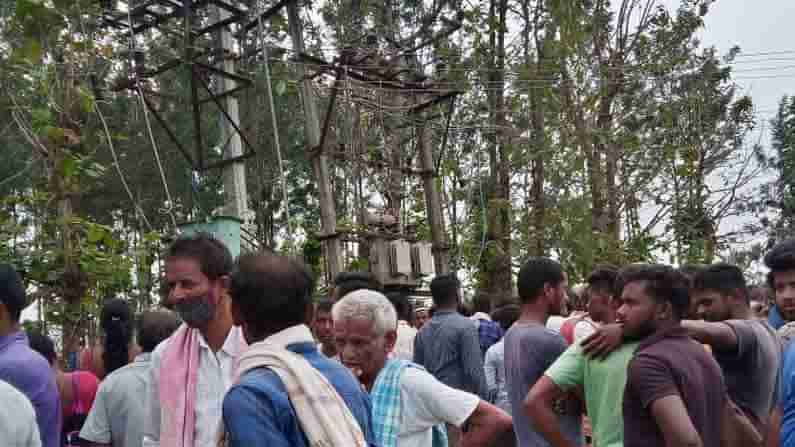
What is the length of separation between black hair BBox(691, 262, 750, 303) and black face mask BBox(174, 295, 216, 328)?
7.94 ft

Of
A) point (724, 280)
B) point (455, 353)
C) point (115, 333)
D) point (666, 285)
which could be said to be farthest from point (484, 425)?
point (455, 353)

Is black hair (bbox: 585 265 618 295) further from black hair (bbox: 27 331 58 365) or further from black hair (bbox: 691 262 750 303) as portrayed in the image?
black hair (bbox: 27 331 58 365)

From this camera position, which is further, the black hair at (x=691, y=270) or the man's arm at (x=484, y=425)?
the black hair at (x=691, y=270)

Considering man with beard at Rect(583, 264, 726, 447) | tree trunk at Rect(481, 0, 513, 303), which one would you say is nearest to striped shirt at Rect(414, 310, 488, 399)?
man with beard at Rect(583, 264, 726, 447)

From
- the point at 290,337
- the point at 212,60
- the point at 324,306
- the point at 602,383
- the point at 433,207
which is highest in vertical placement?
the point at 212,60

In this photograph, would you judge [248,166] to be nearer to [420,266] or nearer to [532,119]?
[532,119]

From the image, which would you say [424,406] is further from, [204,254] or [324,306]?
[324,306]

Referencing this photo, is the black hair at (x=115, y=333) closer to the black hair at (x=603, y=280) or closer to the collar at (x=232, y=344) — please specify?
the collar at (x=232, y=344)

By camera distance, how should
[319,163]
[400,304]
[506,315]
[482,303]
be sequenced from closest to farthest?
1. [400,304]
2. [506,315]
3. [482,303]
4. [319,163]

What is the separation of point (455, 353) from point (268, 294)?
457cm

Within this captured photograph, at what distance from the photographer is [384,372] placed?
11.5ft

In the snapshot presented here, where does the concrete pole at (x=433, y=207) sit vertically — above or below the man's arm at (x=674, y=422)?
above

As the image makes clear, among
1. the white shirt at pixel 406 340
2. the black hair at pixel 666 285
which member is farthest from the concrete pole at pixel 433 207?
the black hair at pixel 666 285

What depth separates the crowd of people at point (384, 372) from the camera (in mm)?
2410
